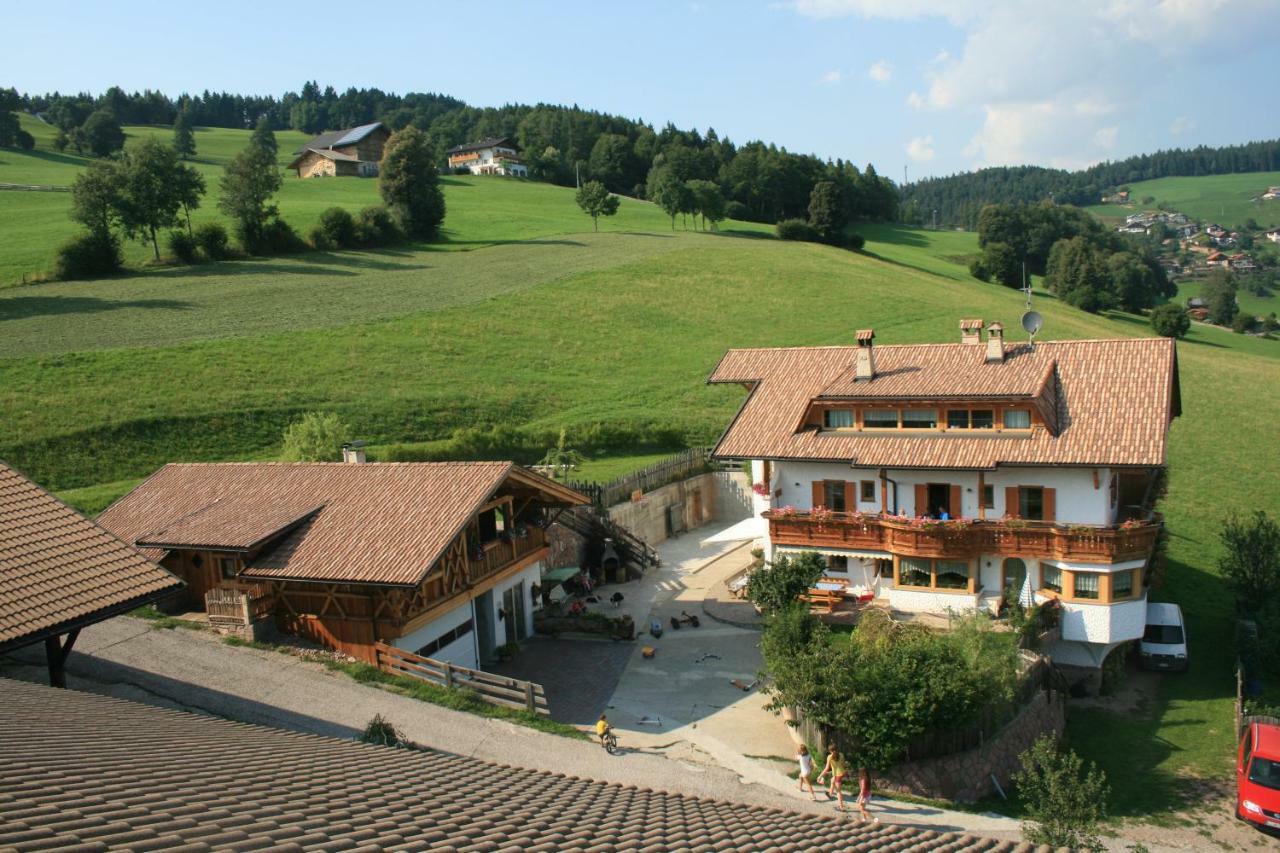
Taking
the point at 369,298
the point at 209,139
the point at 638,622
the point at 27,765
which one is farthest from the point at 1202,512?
the point at 209,139

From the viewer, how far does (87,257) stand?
Answer: 69.8m

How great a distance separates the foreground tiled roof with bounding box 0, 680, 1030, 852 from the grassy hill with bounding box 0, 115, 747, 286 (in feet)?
227

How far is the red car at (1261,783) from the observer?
20562 millimetres

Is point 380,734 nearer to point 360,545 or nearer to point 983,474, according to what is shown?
point 360,545

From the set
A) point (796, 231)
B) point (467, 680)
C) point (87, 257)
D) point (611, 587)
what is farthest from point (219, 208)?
point (467, 680)

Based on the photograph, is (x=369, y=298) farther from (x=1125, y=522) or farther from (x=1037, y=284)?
(x=1037, y=284)

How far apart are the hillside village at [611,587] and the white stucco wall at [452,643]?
117mm

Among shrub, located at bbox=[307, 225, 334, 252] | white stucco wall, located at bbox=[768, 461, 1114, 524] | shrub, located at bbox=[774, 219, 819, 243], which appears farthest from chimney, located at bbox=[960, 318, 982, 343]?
shrub, located at bbox=[774, 219, 819, 243]

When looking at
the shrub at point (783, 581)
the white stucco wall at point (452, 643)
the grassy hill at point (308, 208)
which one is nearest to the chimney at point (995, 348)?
the shrub at point (783, 581)

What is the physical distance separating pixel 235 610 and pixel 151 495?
6994 mm

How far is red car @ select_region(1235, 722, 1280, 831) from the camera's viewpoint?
67.5 ft

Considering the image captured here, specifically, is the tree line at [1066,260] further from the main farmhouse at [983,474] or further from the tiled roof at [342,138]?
the tiled roof at [342,138]

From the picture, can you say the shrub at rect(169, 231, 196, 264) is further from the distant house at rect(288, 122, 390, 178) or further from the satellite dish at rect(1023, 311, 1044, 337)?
the satellite dish at rect(1023, 311, 1044, 337)

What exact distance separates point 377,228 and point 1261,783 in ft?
273
